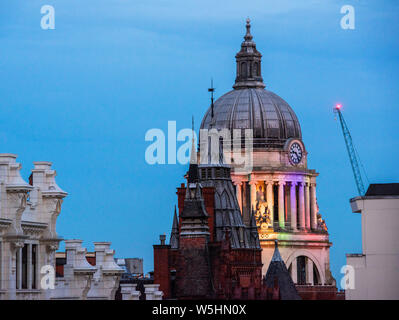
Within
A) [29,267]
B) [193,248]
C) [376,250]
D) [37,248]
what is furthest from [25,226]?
[376,250]

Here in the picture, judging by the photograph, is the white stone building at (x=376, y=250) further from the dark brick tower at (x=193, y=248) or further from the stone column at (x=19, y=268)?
the stone column at (x=19, y=268)

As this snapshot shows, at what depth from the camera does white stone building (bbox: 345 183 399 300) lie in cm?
18012

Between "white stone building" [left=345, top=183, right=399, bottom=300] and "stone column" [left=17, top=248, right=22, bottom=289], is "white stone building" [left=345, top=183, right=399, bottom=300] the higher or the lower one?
the higher one

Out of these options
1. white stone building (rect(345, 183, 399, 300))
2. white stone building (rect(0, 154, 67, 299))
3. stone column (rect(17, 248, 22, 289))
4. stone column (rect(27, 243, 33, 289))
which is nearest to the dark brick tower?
white stone building (rect(345, 183, 399, 300))

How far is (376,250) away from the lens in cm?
18212

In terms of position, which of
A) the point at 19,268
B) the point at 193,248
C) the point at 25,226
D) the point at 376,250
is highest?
the point at 193,248

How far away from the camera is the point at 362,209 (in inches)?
7234

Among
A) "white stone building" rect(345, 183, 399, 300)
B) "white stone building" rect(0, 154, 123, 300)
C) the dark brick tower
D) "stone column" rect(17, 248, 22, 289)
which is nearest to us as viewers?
"white stone building" rect(0, 154, 123, 300)

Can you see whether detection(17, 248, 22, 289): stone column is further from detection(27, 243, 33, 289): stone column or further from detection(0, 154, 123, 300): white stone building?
detection(27, 243, 33, 289): stone column

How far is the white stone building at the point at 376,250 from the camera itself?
591 ft

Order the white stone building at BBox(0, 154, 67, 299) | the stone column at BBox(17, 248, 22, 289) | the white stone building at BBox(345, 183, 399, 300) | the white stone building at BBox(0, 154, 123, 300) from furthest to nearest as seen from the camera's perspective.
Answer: the white stone building at BBox(345, 183, 399, 300) < the stone column at BBox(17, 248, 22, 289) < the white stone building at BBox(0, 154, 123, 300) < the white stone building at BBox(0, 154, 67, 299)

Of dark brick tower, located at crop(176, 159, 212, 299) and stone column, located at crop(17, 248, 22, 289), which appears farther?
dark brick tower, located at crop(176, 159, 212, 299)

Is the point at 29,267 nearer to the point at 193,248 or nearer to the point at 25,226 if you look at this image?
the point at 25,226
